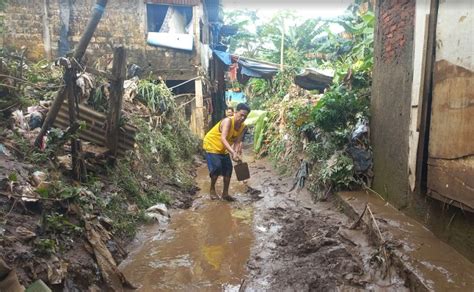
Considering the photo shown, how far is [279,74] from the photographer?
15578 millimetres

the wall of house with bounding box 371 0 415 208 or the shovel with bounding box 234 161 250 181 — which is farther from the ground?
the wall of house with bounding box 371 0 415 208

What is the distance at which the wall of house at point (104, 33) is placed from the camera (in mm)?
11180

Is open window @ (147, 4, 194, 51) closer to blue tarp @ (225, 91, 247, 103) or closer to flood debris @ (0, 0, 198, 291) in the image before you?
flood debris @ (0, 0, 198, 291)

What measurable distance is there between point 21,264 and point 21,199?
89 cm

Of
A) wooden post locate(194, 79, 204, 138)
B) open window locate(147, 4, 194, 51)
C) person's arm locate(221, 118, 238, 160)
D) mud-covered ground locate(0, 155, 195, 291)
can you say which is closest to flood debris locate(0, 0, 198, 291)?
mud-covered ground locate(0, 155, 195, 291)

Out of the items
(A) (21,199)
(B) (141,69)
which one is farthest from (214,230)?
(B) (141,69)

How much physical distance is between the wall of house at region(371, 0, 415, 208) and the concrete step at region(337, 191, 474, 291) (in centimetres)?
45

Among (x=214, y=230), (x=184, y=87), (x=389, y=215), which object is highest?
(x=184, y=87)

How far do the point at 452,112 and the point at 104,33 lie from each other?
10.9m

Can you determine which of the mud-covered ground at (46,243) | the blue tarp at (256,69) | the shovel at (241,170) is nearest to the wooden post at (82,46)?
the mud-covered ground at (46,243)

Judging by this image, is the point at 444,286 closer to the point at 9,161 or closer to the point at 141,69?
the point at 9,161

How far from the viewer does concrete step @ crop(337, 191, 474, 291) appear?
9.16ft

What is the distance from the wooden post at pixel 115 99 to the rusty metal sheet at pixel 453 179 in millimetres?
3898

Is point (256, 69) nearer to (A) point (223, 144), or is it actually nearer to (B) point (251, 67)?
(B) point (251, 67)
